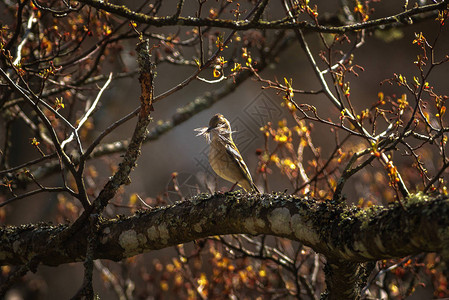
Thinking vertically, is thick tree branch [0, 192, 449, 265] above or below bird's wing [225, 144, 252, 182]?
below

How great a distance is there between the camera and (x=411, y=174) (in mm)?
6129

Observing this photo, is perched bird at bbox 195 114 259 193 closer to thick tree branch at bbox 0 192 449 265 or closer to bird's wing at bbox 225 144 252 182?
bird's wing at bbox 225 144 252 182

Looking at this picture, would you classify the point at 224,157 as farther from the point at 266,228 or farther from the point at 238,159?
the point at 266,228

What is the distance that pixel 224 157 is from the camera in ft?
16.0

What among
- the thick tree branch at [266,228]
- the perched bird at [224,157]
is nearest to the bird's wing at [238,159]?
the perched bird at [224,157]

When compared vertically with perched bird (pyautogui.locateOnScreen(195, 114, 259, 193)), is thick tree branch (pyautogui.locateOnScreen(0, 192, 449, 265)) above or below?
below

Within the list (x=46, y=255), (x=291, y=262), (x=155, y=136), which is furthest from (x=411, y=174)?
(x=46, y=255)

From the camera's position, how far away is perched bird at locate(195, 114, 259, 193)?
4832mm

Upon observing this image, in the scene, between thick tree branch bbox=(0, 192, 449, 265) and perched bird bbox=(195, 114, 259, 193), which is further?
perched bird bbox=(195, 114, 259, 193)

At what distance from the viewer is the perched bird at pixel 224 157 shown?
15.9ft

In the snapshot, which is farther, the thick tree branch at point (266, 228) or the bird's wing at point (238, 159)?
the bird's wing at point (238, 159)

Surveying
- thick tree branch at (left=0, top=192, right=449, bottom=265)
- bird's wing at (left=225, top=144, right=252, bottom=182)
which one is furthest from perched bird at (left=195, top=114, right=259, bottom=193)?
thick tree branch at (left=0, top=192, right=449, bottom=265)

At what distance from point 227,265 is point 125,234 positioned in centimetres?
218

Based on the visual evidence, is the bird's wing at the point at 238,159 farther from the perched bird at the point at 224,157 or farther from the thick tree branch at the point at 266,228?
the thick tree branch at the point at 266,228
